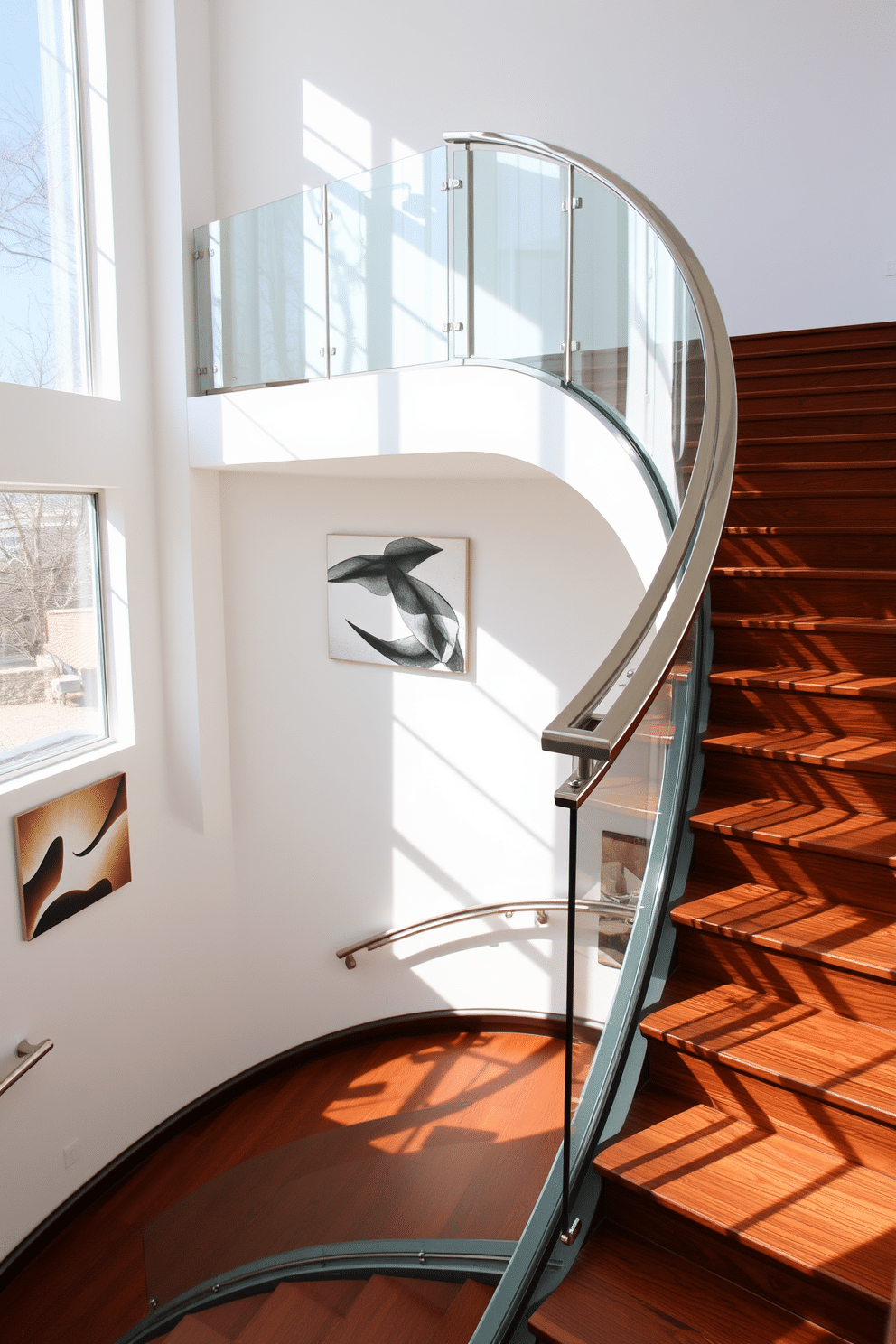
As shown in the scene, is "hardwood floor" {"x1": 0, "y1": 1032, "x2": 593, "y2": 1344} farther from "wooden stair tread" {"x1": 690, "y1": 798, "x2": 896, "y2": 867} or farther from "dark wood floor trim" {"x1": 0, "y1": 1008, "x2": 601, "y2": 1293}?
"wooden stair tread" {"x1": 690, "y1": 798, "x2": 896, "y2": 867}

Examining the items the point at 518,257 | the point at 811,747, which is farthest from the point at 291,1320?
the point at 518,257

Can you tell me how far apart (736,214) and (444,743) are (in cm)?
370

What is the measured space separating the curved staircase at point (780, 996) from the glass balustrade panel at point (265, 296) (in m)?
2.85

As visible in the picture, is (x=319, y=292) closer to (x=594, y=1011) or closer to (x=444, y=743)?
(x=444, y=743)

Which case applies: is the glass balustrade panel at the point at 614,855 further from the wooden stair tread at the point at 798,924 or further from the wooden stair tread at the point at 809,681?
the wooden stair tread at the point at 809,681

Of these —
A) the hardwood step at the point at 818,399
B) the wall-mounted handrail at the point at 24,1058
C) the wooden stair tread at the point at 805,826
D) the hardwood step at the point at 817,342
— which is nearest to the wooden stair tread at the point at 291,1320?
the wall-mounted handrail at the point at 24,1058

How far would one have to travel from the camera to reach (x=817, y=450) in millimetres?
3637

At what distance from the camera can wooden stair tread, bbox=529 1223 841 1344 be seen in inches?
66.7

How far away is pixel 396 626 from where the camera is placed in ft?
19.8

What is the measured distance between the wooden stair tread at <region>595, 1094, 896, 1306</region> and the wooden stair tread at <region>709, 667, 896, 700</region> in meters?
1.27

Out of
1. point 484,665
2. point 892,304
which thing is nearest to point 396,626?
point 484,665

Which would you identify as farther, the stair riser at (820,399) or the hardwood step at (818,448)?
the stair riser at (820,399)

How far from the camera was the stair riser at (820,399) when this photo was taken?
3.79m

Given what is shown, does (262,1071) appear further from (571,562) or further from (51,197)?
(51,197)
